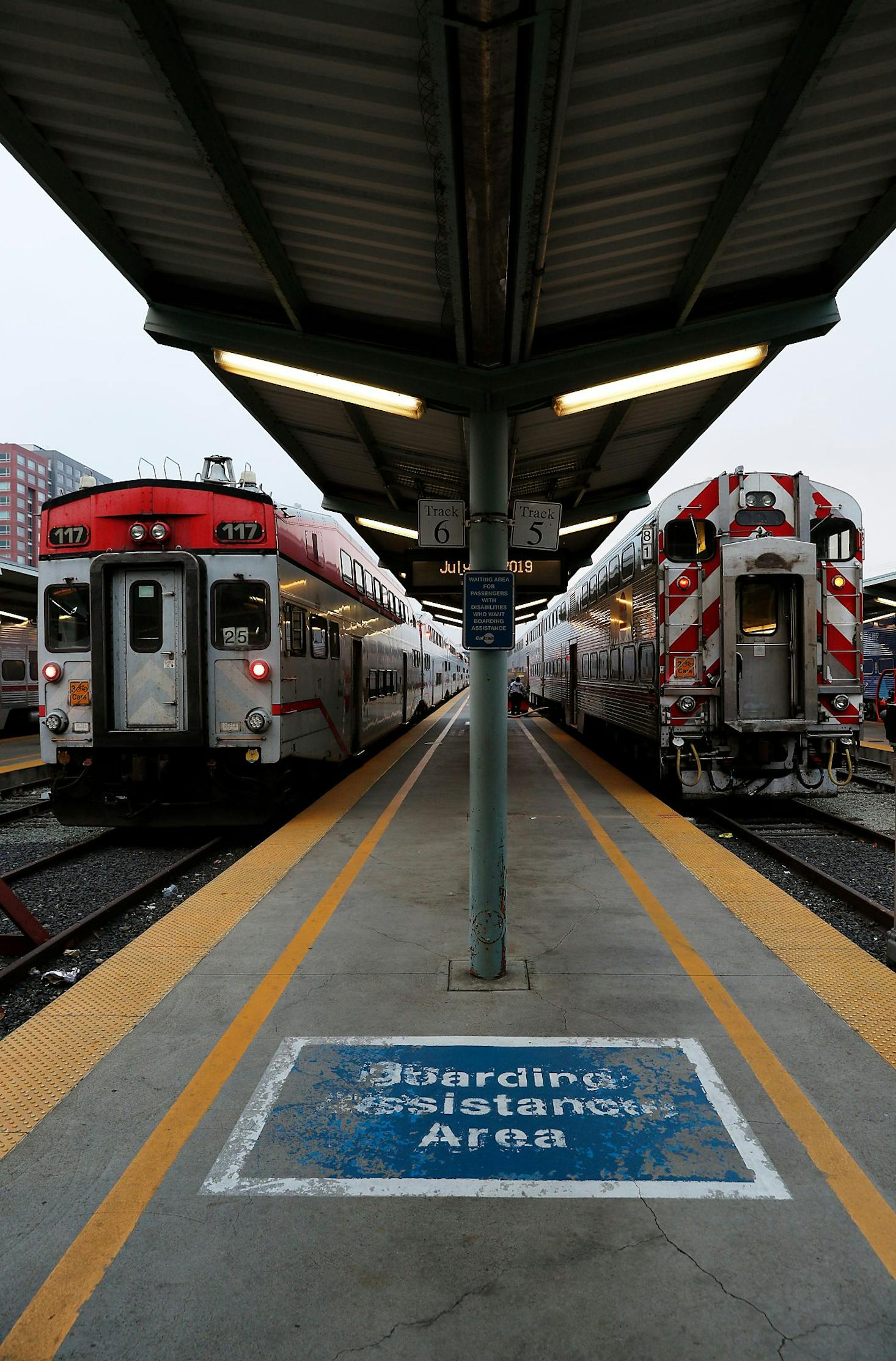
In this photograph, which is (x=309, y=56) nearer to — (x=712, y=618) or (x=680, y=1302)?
(x=680, y=1302)

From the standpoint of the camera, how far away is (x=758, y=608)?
29.2ft

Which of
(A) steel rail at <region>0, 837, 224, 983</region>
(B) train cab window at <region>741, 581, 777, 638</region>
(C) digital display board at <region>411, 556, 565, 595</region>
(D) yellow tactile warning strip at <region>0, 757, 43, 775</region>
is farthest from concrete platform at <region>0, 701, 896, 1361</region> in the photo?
(D) yellow tactile warning strip at <region>0, 757, 43, 775</region>

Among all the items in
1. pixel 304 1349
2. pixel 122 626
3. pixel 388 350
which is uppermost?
pixel 388 350

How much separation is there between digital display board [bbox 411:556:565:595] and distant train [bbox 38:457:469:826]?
2245mm

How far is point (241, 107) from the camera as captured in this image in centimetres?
309

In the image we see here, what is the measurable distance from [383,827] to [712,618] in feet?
14.8

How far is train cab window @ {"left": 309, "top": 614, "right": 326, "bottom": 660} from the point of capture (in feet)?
31.2

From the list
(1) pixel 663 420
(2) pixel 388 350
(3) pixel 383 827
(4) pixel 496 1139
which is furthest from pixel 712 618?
(4) pixel 496 1139

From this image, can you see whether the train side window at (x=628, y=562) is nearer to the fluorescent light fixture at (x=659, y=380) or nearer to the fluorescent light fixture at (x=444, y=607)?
the fluorescent light fixture at (x=659, y=380)

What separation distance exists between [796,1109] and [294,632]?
681 centimetres

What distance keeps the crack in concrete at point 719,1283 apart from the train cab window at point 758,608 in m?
7.40

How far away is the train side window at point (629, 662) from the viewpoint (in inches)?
414

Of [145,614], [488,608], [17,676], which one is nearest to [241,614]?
[145,614]

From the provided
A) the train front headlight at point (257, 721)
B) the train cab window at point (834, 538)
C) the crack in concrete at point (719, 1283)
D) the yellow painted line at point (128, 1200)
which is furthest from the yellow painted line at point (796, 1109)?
the train cab window at point (834, 538)
